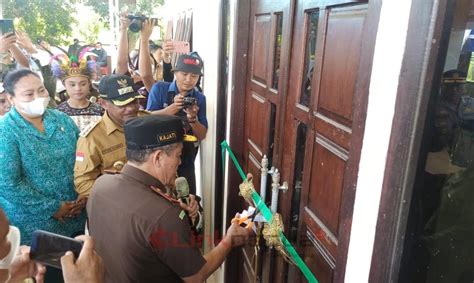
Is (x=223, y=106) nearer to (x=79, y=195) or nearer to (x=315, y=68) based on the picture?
(x=79, y=195)

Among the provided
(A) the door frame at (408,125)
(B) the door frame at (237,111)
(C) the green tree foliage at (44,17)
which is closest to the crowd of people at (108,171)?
(B) the door frame at (237,111)

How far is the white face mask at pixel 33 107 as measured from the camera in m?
1.91

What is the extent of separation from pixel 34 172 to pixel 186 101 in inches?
41.9

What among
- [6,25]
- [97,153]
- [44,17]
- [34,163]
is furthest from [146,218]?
[44,17]

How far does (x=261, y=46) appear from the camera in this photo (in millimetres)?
1884

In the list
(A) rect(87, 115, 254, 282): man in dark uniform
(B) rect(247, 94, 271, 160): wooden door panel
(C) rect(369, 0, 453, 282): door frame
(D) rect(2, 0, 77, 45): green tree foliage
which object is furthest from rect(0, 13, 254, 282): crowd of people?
(D) rect(2, 0, 77, 45): green tree foliage

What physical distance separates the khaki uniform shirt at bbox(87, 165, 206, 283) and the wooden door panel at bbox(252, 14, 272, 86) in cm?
87

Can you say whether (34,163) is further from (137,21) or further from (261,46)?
(137,21)

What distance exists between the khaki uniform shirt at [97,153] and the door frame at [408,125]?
1495 mm

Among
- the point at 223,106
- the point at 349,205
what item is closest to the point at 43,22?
the point at 223,106

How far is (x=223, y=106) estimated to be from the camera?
2547 mm

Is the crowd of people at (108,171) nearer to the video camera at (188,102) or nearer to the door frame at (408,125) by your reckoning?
the video camera at (188,102)

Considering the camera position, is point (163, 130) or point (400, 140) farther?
point (163, 130)

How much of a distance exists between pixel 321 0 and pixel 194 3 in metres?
2.56
